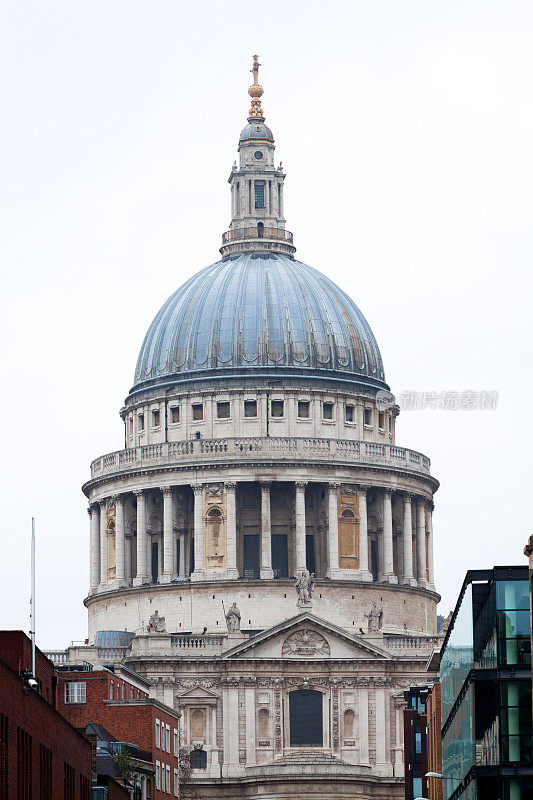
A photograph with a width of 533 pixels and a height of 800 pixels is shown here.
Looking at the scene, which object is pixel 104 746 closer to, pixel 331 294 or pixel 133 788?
pixel 133 788

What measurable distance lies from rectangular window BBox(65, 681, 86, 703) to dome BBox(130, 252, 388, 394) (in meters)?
47.8

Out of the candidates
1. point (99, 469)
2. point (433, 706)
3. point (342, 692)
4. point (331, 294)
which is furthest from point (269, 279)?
point (433, 706)

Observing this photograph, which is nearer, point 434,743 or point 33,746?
point 33,746

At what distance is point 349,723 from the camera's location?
142 meters

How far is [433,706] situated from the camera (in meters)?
102

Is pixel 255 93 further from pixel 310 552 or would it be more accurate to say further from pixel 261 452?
pixel 310 552

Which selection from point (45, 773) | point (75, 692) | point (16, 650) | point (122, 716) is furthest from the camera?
point (75, 692)

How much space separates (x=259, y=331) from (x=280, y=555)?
15858 millimetres

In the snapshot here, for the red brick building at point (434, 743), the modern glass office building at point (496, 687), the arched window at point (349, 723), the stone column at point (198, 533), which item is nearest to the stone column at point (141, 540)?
the stone column at point (198, 533)

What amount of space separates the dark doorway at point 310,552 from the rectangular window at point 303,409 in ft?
25.9

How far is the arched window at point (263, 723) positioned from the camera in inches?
5546

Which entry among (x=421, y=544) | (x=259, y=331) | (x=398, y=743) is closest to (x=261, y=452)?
(x=259, y=331)

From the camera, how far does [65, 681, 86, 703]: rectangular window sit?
11260cm

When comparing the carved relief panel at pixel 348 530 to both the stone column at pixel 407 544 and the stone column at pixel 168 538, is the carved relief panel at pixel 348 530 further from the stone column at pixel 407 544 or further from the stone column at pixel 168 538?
the stone column at pixel 168 538
